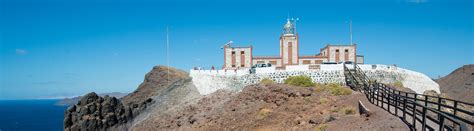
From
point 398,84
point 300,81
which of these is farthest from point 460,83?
point 300,81

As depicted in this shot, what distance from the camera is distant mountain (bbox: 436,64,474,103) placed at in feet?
149

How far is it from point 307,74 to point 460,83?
2552cm

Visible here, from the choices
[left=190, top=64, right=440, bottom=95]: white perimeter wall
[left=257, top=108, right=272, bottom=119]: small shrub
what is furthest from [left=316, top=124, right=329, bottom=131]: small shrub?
[left=190, top=64, right=440, bottom=95]: white perimeter wall

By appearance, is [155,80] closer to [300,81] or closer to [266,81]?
[266,81]

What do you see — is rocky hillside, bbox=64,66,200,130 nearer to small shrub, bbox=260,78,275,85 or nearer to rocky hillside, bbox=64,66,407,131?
rocky hillside, bbox=64,66,407,131

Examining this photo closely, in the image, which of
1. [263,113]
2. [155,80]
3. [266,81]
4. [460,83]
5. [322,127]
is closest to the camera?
[322,127]

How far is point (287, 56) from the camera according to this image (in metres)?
46.4

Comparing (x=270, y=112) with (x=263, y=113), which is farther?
(x=263, y=113)

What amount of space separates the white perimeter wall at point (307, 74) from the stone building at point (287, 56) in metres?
5.46

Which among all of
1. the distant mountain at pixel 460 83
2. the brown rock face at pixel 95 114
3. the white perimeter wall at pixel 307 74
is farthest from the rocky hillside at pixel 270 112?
the distant mountain at pixel 460 83

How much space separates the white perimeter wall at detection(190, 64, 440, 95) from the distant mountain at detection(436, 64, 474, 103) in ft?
18.8

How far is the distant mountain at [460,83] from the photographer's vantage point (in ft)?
149

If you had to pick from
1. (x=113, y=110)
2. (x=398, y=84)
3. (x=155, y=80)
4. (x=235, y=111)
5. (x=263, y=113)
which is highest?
(x=398, y=84)

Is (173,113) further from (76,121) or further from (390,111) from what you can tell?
(390,111)
